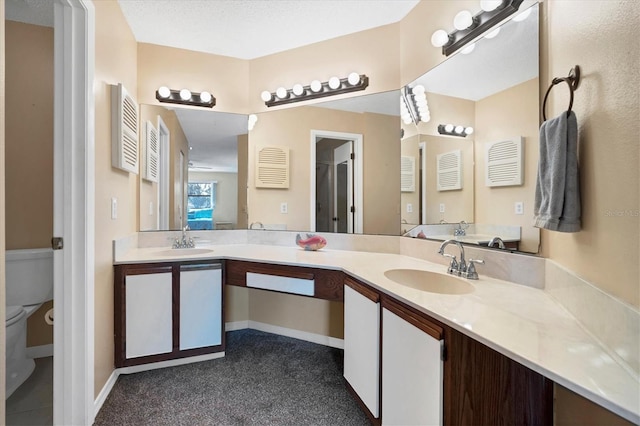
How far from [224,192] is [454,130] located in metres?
1.89

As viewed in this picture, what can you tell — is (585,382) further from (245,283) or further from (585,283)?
(245,283)

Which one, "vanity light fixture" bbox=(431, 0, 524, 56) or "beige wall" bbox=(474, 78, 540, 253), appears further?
"vanity light fixture" bbox=(431, 0, 524, 56)

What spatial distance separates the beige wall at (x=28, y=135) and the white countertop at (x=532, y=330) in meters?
2.13

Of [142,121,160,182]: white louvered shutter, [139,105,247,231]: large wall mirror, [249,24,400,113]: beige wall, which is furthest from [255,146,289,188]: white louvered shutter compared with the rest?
[142,121,160,182]: white louvered shutter

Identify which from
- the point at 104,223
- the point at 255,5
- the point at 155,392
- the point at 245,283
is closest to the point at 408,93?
the point at 255,5

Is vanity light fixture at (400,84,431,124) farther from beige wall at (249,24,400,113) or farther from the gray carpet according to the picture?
the gray carpet

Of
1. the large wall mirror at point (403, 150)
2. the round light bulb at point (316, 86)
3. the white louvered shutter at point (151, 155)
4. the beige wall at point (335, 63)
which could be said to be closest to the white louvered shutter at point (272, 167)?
the large wall mirror at point (403, 150)

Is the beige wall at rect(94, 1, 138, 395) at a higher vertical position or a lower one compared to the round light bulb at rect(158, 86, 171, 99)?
lower

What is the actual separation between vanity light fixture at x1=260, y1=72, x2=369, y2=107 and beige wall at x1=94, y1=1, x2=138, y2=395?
3.53 feet

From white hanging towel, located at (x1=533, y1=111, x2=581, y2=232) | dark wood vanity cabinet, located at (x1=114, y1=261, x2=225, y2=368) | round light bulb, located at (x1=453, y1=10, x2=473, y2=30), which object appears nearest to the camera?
white hanging towel, located at (x1=533, y1=111, x2=581, y2=232)

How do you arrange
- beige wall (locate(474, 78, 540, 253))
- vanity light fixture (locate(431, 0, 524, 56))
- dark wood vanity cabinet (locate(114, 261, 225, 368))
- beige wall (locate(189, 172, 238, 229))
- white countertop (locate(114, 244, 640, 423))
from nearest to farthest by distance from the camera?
white countertop (locate(114, 244, 640, 423))
beige wall (locate(474, 78, 540, 253))
vanity light fixture (locate(431, 0, 524, 56))
dark wood vanity cabinet (locate(114, 261, 225, 368))
beige wall (locate(189, 172, 238, 229))

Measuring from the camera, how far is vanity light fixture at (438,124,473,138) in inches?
59.5

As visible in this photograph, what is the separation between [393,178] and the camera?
2047mm

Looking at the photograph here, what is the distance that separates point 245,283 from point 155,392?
809 millimetres
